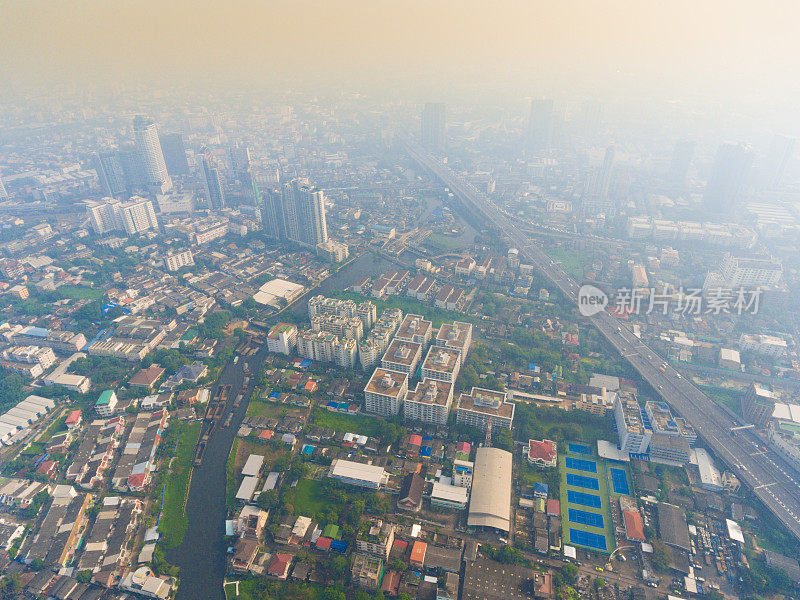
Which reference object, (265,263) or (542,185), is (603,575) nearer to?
(265,263)

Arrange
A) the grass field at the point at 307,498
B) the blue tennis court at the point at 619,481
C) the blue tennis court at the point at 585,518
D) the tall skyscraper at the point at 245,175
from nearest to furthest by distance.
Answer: the blue tennis court at the point at 585,518, the grass field at the point at 307,498, the blue tennis court at the point at 619,481, the tall skyscraper at the point at 245,175

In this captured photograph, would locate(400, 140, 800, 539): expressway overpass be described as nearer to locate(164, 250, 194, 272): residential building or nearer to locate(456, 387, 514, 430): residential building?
locate(456, 387, 514, 430): residential building

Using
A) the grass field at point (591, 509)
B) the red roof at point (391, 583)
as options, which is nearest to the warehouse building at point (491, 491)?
the grass field at point (591, 509)

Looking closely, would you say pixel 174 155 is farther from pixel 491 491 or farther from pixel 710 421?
pixel 710 421

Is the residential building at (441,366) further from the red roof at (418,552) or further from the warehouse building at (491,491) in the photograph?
Answer: the red roof at (418,552)

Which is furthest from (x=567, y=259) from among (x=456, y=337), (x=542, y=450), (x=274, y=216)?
(x=274, y=216)

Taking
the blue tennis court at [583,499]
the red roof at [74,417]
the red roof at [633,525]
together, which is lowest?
the blue tennis court at [583,499]
